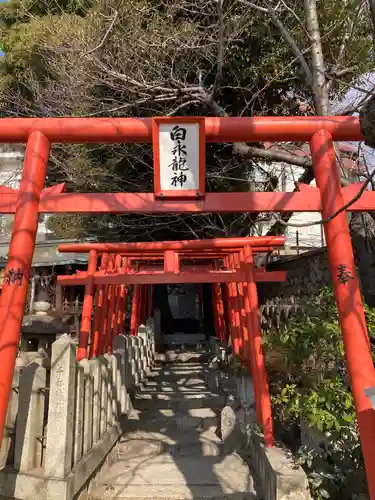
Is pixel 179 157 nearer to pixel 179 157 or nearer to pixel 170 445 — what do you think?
pixel 179 157

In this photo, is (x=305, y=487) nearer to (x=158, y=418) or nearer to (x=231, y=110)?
(x=158, y=418)

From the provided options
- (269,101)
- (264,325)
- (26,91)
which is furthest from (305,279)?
(26,91)

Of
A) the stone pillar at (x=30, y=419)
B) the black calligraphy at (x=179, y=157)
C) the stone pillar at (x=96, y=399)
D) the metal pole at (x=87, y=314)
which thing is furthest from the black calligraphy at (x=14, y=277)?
the metal pole at (x=87, y=314)

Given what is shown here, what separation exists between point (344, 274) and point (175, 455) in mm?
4472

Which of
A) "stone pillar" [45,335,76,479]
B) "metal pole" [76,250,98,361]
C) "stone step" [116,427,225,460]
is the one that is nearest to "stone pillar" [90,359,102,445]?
"stone pillar" [45,335,76,479]

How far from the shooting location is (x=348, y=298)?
Result: 291cm

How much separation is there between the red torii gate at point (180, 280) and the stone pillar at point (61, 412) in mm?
2251

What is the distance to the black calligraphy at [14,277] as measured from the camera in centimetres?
305

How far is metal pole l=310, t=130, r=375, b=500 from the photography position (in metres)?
2.59

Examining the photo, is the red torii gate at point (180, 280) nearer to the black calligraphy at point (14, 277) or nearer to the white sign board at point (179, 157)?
the white sign board at point (179, 157)

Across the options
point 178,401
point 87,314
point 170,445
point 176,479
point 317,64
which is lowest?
point 176,479

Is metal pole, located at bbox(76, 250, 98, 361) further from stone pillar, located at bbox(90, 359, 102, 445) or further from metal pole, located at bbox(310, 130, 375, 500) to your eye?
metal pole, located at bbox(310, 130, 375, 500)

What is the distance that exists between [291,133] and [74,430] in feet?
11.2

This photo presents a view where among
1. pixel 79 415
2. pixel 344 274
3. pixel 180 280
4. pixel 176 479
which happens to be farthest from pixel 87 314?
pixel 344 274
